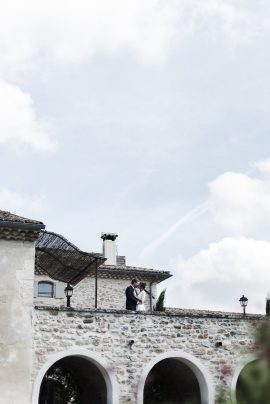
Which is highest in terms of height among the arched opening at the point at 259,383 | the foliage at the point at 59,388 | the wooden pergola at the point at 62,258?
the wooden pergola at the point at 62,258

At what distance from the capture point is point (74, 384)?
19.7 meters

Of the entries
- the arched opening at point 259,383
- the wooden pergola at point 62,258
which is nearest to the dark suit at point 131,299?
the wooden pergola at point 62,258

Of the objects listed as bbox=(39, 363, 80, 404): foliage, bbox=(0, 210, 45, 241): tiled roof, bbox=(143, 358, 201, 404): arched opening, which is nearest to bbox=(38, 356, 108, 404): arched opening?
bbox=(39, 363, 80, 404): foliage

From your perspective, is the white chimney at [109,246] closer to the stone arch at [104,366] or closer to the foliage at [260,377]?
the stone arch at [104,366]

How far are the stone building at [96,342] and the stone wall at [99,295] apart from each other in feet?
26.1

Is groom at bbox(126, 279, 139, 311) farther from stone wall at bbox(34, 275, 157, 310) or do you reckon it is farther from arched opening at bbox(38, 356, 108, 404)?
stone wall at bbox(34, 275, 157, 310)

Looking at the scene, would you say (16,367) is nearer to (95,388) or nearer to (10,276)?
(10,276)

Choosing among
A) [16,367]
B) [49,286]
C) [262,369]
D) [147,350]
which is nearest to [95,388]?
[147,350]

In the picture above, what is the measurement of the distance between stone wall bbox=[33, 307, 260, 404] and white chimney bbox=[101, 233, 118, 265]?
13.0 meters

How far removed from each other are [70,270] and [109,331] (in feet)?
15.4

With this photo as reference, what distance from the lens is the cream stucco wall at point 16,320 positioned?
14289 mm

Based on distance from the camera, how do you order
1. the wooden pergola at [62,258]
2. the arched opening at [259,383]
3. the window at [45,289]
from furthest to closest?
the window at [45,289], the wooden pergola at [62,258], the arched opening at [259,383]

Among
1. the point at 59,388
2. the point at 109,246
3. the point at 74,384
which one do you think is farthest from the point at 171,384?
the point at 109,246

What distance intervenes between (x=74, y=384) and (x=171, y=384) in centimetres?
331
